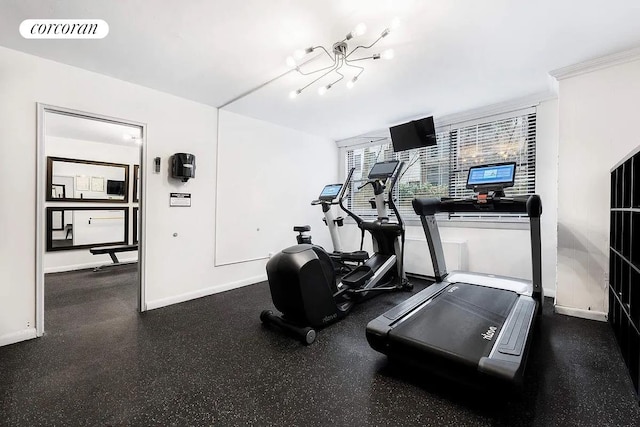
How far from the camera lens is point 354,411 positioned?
5.22 feet

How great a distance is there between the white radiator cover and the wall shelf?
1571 mm

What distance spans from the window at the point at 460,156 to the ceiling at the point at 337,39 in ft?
1.83

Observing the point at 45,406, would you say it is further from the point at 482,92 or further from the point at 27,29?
the point at 482,92

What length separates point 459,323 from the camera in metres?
2.15

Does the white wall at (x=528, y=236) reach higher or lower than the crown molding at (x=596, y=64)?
lower

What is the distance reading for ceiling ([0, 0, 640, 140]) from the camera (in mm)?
1953

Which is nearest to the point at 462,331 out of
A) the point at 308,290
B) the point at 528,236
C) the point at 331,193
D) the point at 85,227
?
the point at 308,290

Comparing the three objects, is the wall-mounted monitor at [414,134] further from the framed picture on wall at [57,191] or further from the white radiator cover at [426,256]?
the framed picture on wall at [57,191]

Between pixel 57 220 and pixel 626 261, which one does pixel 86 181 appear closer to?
pixel 57 220

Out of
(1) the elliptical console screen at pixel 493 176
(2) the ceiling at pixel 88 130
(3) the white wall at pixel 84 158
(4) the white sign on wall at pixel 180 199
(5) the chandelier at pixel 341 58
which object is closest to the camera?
(5) the chandelier at pixel 341 58

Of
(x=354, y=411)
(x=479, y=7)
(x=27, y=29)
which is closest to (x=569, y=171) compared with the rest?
(x=479, y=7)

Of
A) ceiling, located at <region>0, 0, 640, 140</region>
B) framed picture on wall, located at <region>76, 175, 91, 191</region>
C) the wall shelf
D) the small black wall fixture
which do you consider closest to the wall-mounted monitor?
ceiling, located at <region>0, 0, 640, 140</region>

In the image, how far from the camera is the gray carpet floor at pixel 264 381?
1549 millimetres

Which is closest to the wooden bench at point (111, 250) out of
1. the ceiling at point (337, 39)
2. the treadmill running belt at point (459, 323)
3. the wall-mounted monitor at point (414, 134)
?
the ceiling at point (337, 39)
